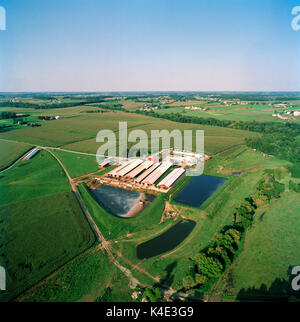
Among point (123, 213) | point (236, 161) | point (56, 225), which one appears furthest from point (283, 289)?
point (236, 161)

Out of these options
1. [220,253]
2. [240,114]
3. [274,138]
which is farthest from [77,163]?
[240,114]

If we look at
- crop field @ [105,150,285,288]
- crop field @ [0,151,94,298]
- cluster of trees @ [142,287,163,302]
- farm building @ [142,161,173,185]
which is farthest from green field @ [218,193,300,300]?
farm building @ [142,161,173,185]

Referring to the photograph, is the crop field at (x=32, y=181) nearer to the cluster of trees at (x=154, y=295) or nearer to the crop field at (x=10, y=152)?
the crop field at (x=10, y=152)

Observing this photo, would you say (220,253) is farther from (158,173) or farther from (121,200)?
(158,173)

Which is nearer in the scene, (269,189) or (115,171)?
(269,189)

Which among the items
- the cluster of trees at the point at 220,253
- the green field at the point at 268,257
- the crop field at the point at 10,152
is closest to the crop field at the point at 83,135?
the crop field at the point at 10,152

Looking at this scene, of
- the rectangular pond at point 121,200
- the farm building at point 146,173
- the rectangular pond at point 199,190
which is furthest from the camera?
the farm building at point 146,173
